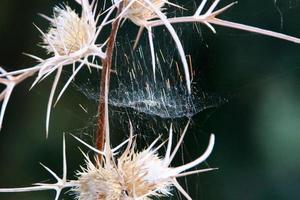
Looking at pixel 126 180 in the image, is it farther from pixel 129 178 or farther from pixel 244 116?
pixel 244 116

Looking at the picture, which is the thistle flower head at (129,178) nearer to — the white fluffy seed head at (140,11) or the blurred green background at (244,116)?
the white fluffy seed head at (140,11)

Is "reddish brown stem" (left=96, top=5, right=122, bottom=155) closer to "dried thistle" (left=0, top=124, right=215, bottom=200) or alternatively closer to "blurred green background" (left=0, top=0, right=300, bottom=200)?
"dried thistle" (left=0, top=124, right=215, bottom=200)

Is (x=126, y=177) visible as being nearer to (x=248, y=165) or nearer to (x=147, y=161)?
(x=147, y=161)

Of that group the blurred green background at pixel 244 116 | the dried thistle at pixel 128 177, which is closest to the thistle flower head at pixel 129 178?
the dried thistle at pixel 128 177

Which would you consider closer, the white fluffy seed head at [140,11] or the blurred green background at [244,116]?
the white fluffy seed head at [140,11]

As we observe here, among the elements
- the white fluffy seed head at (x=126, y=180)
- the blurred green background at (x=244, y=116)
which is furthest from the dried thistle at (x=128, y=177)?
the blurred green background at (x=244, y=116)

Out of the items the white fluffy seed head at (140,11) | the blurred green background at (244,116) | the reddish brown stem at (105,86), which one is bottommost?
the blurred green background at (244,116)

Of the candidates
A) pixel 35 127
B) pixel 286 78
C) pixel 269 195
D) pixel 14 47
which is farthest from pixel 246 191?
pixel 14 47

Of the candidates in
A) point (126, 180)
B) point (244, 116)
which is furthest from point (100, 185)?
point (244, 116)

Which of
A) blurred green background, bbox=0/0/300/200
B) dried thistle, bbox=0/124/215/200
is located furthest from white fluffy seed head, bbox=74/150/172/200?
blurred green background, bbox=0/0/300/200

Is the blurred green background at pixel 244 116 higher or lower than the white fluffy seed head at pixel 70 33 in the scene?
lower
